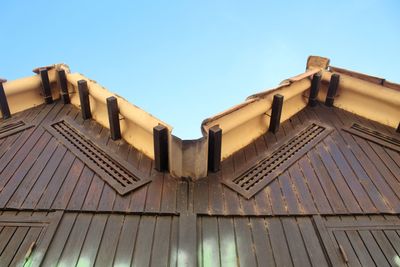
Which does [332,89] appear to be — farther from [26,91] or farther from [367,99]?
[26,91]

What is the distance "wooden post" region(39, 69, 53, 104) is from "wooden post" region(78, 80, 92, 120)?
981mm

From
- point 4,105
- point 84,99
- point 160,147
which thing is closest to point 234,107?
point 160,147

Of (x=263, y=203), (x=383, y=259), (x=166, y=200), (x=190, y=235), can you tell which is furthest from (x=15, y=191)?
(x=383, y=259)

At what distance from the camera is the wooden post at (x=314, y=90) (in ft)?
19.5

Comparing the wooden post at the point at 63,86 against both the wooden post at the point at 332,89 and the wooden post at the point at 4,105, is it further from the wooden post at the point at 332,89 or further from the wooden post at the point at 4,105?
the wooden post at the point at 332,89

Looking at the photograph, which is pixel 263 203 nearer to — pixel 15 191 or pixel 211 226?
pixel 211 226

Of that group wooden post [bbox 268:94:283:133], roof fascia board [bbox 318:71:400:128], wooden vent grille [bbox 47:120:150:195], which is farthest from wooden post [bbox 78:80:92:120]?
roof fascia board [bbox 318:71:400:128]

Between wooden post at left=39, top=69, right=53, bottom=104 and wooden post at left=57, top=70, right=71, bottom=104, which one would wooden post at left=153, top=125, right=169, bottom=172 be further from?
wooden post at left=39, top=69, right=53, bottom=104

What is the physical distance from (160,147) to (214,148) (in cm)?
71

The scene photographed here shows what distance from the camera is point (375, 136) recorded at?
17.2 feet

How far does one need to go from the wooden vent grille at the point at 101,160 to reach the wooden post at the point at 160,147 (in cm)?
27

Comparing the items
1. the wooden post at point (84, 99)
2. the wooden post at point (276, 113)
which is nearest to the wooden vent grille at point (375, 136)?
the wooden post at point (276, 113)

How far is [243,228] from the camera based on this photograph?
3570 mm

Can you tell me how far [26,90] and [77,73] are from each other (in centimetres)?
96
